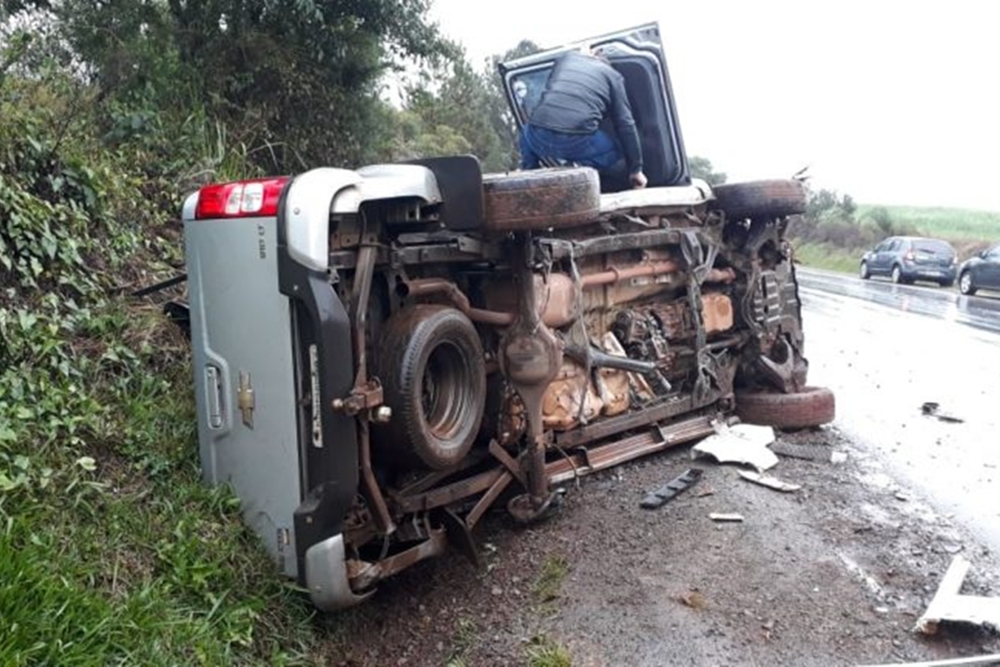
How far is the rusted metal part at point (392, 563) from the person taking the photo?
116 inches

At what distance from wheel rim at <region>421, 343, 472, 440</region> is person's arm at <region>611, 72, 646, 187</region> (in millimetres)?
2273

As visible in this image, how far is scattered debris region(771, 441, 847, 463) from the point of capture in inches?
194

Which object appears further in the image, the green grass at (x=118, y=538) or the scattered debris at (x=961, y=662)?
the scattered debris at (x=961, y=662)

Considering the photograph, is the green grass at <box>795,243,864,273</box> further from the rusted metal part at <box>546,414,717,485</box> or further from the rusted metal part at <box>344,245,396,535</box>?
the rusted metal part at <box>344,245,396,535</box>

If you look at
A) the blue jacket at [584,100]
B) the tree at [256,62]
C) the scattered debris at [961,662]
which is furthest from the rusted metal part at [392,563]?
the tree at [256,62]

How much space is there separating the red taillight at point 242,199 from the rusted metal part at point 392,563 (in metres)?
1.27

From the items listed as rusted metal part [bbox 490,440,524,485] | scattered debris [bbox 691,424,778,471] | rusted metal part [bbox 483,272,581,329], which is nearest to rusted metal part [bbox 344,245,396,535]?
rusted metal part [bbox 490,440,524,485]

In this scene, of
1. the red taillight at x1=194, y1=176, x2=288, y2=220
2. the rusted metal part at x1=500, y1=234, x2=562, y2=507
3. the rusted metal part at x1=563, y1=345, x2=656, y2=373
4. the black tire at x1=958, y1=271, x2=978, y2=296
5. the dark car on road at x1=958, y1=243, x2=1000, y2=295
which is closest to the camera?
the red taillight at x1=194, y1=176, x2=288, y2=220

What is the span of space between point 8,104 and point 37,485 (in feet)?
7.65

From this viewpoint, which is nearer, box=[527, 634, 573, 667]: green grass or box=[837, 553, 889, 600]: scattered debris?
box=[527, 634, 573, 667]: green grass

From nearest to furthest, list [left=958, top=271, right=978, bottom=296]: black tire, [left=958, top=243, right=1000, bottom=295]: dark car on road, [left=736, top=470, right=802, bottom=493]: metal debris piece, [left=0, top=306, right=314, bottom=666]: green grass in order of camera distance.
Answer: [left=0, top=306, right=314, bottom=666]: green grass → [left=736, top=470, right=802, bottom=493]: metal debris piece → [left=958, top=243, right=1000, bottom=295]: dark car on road → [left=958, top=271, right=978, bottom=296]: black tire

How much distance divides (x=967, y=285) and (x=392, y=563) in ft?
65.4

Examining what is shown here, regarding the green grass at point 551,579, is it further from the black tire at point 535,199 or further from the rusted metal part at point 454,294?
the black tire at point 535,199

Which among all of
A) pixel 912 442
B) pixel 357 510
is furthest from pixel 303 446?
pixel 912 442
